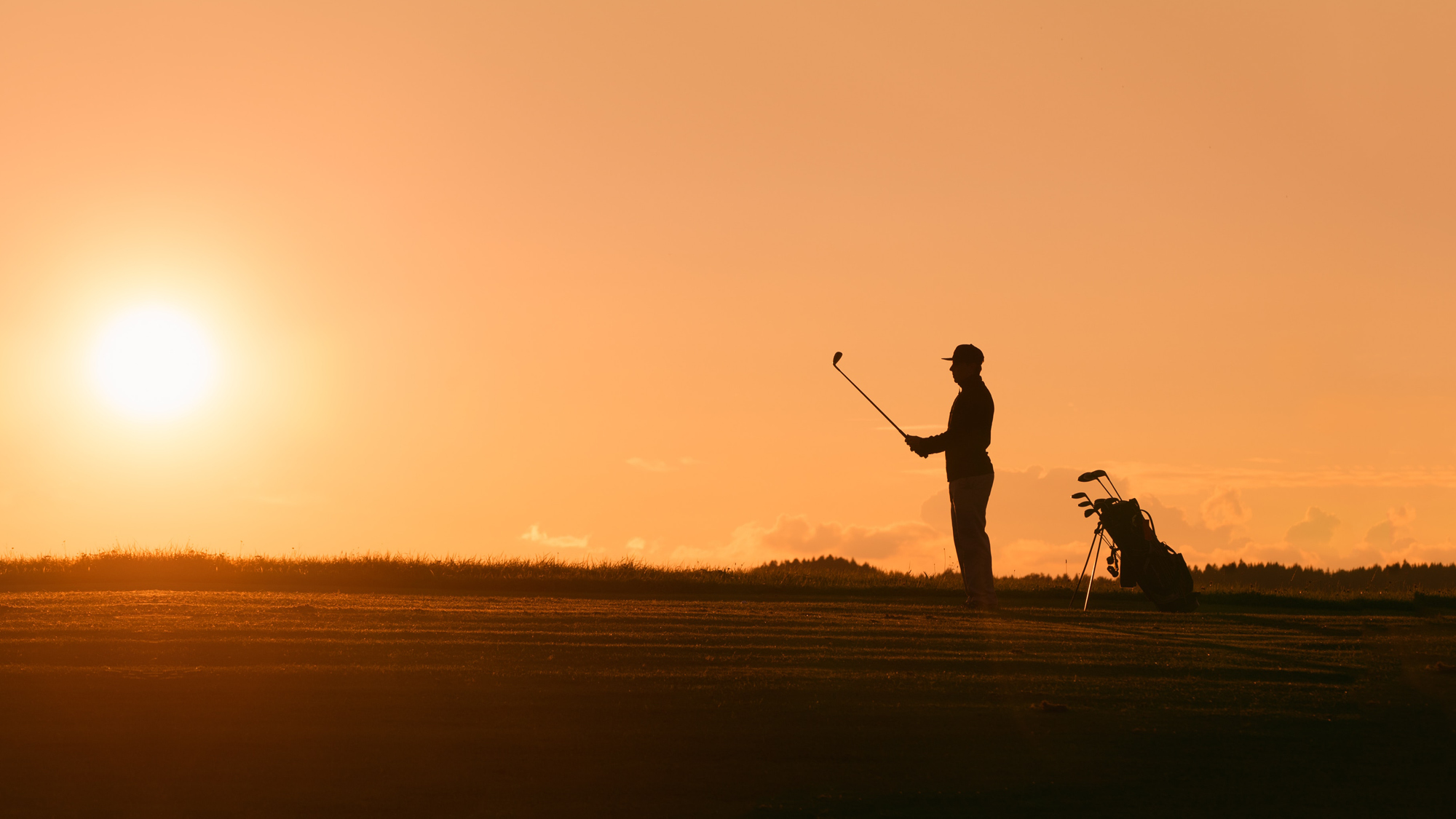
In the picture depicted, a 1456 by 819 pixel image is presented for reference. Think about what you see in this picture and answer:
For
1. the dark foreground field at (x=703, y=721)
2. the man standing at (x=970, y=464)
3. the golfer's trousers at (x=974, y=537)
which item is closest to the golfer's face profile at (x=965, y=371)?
the man standing at (x=970, y=464)

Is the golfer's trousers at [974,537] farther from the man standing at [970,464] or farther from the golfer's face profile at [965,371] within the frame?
the golfer's face profile at [965,371]

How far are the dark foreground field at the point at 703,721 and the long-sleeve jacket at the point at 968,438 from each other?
9.69 ft

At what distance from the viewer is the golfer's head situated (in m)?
13.2

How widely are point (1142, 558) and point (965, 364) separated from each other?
3.38m

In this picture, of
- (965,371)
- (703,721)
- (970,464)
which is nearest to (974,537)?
(970,464)

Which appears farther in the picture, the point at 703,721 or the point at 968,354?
the point at 968,354

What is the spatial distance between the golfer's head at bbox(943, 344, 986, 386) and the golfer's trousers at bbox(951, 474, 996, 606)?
1.04 metres

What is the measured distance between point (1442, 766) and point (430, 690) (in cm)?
476

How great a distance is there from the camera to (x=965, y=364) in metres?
13.2

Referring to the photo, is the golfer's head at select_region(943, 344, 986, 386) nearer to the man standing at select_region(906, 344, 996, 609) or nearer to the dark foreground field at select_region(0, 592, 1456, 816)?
the man standing at select_region(906, 344, 996, 609)

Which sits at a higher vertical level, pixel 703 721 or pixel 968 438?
pixel 968 438

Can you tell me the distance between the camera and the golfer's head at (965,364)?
43.4ft

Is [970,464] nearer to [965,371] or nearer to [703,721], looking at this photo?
[965,371]

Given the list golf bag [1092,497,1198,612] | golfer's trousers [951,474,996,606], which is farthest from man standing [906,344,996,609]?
golf bag [1092,497,1198,612]
